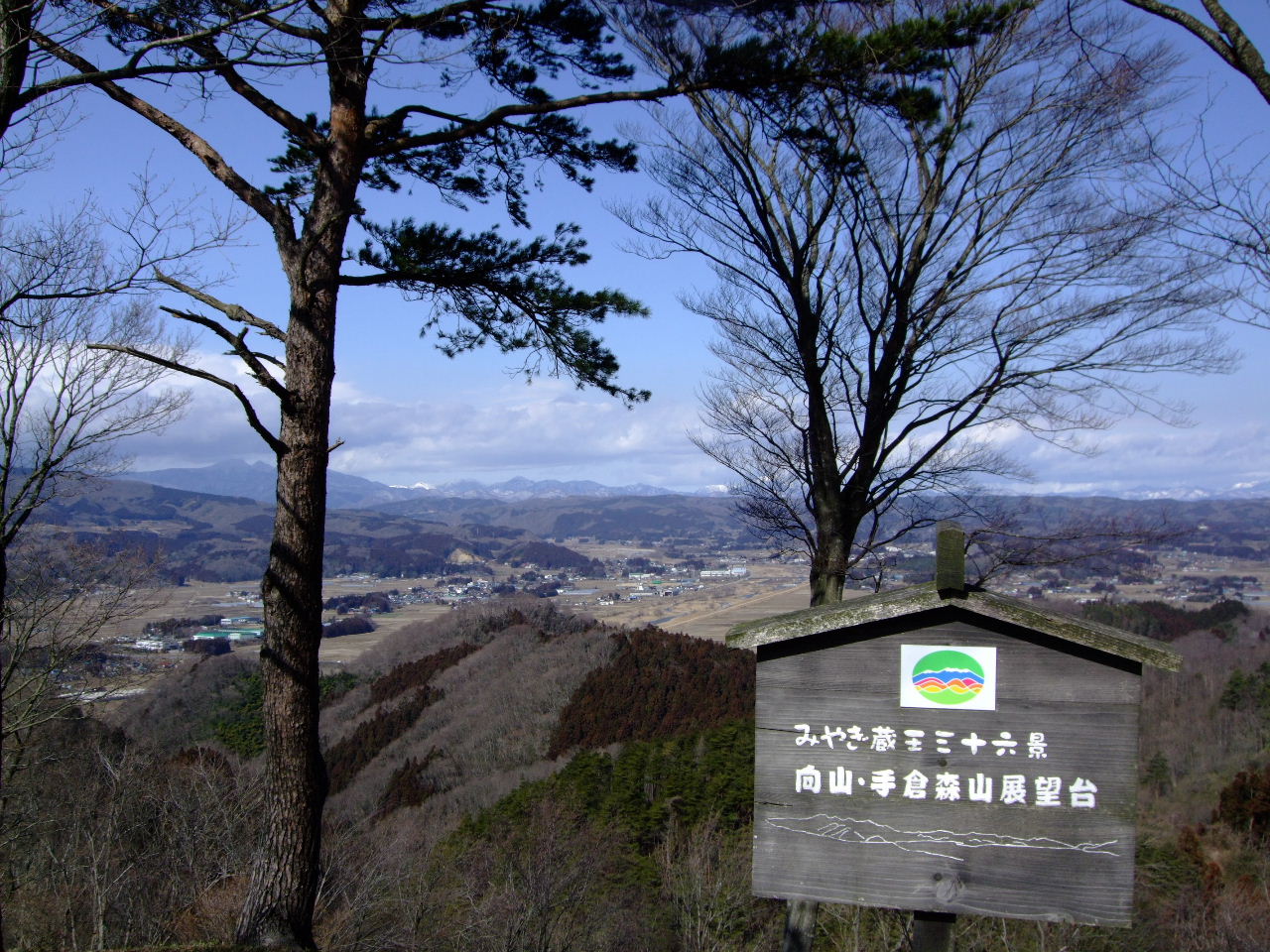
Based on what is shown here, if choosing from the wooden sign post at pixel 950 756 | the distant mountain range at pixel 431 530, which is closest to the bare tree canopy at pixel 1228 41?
the wooden sign post at pixel 950 756

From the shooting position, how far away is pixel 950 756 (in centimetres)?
246

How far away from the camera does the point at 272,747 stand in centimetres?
399

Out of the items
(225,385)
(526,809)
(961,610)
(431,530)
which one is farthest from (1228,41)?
(431,530)

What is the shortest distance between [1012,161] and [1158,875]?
11439mm

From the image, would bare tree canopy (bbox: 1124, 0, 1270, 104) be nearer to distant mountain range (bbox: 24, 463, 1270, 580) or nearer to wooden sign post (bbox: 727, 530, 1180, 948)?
wooden sign post (bbox: 727, 530, 1180, 948)

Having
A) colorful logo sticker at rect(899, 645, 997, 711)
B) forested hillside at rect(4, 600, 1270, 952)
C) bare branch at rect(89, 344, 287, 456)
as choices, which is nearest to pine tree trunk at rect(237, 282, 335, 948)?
bare branch at rect(89, 344, 287, 456)

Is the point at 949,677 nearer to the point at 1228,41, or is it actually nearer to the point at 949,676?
the point at 949,676

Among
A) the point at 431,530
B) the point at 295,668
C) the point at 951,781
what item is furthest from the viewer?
the point at 431,530

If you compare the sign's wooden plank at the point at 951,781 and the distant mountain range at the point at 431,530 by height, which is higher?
the sign's wooden plank at the point at 951,781

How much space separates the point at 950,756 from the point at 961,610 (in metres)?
0.39

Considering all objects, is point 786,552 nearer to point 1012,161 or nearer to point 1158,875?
point 1012,161

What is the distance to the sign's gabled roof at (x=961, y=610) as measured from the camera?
7.76 ft

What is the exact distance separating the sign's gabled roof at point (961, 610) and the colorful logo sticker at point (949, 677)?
0.11 m

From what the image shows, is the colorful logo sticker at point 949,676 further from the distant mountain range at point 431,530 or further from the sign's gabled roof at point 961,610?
the distant mountain range at point 431,530
